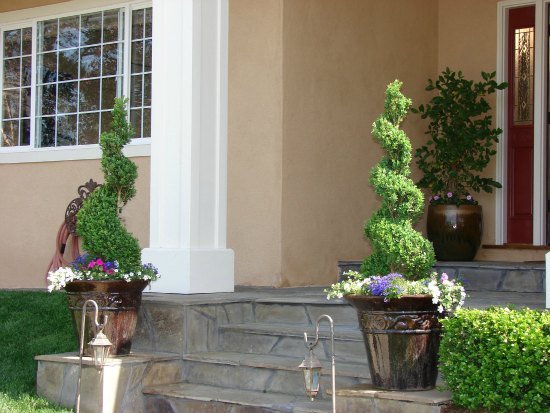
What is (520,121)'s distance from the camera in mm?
9109

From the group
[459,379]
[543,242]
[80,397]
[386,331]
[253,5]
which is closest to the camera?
[459,379]

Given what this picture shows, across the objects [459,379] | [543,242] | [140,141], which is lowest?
[459,379]

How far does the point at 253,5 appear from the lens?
320 inches

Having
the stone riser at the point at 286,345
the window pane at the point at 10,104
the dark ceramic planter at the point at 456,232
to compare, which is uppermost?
the window pane at the point at 10,104

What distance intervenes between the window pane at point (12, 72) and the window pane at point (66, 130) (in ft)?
2.65

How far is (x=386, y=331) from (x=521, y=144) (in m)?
4.79

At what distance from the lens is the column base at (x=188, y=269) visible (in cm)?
666

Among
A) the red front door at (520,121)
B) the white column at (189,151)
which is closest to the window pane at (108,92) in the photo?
the white column at (189,151)

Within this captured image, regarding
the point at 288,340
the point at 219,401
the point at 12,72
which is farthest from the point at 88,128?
the point at 219,401

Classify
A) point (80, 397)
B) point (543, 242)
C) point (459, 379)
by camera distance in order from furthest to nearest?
point (543, 242)
point (80, 397)
point (459, 379)

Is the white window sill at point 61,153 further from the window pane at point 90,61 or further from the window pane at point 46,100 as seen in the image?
the window pane at point 90,61

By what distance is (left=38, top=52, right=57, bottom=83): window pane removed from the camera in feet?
32.1

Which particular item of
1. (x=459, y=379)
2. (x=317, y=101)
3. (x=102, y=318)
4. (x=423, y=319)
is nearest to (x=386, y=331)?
(x=423, y=319)

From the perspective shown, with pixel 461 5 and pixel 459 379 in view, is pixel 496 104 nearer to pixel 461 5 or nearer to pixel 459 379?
pixel 461 5
